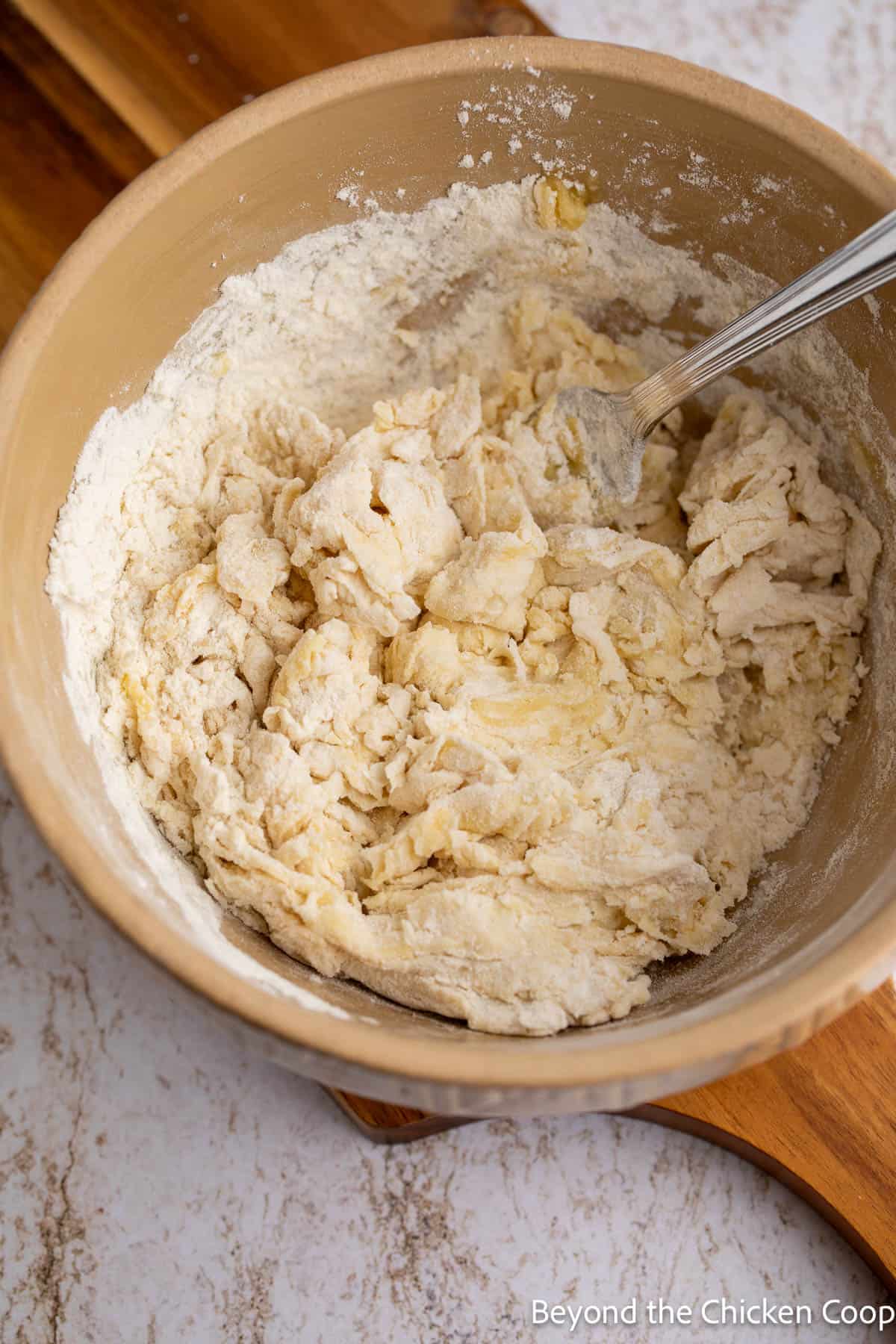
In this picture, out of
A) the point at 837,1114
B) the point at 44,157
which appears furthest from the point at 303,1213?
the point at 44,157

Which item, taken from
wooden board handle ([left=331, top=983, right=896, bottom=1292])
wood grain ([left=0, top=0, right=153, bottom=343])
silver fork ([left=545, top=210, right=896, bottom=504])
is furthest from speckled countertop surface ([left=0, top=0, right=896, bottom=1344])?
wood grain ([left=0, top=0, right=153, bottom=343])

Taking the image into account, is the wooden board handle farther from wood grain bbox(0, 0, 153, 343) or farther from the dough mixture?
wood grain bbox(0, 0, 153, 343)

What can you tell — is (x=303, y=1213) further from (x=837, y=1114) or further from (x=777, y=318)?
(x=777, y=318)

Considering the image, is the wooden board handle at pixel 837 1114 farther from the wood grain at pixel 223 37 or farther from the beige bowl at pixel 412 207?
the wood grain at pixel 223 37

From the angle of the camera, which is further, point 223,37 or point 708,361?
point 223,37

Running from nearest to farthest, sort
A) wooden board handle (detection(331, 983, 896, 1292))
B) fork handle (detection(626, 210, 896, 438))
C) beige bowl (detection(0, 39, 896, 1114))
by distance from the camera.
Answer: beige bowl (detection(0, 39, 896, 1114)) → fork handle (detection(626, 210, 896, 438)) → wooden board handle (detection(331, 983, 896, 1292))

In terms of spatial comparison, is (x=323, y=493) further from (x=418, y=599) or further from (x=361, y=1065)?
(x=361, y=1065)

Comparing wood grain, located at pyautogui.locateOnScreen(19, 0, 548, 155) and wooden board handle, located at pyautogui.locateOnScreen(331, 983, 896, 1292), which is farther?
wood grain, located at pyautogui.locateOnScreen(19, 0, 548, 155)

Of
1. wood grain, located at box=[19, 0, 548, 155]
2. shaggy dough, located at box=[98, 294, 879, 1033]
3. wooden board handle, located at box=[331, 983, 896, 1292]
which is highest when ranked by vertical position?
wood grain, located at box=[19, 0, 548, 155]
